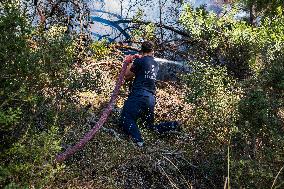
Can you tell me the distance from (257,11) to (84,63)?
3.92 metres

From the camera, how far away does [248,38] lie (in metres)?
8.27

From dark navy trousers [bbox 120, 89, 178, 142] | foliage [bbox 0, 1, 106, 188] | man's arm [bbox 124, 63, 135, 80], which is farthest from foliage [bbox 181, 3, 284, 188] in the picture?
foliage [bbox 0, 1, 106, 188]

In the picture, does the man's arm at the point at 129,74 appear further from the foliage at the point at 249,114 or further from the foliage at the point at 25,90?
the foliage at the point at 25,90

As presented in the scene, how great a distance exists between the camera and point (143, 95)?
6.82m

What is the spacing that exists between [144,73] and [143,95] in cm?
33

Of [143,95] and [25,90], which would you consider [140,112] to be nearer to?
[143,95]

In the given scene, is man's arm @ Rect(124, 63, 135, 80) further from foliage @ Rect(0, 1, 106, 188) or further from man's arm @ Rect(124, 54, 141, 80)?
foliage @ Rect(0, 1, 106, 188)

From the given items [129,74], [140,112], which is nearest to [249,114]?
[140,112]

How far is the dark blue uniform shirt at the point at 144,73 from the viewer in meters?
6.82

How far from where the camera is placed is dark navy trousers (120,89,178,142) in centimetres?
666

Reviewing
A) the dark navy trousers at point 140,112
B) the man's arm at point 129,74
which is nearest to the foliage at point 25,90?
the dark navy trousers at point 140,112

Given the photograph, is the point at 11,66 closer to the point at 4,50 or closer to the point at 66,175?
the point at 4,50

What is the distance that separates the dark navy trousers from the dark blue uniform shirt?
91mm

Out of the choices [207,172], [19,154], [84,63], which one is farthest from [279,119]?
[84,63]
